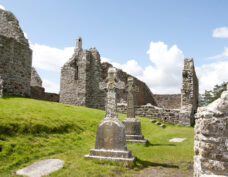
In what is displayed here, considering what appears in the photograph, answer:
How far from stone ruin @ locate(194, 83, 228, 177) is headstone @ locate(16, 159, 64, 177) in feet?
11.0

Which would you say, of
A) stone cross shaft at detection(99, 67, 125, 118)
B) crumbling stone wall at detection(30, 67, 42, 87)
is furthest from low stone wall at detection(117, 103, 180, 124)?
stone cross shaft at detection(99, 67, 125, 118)

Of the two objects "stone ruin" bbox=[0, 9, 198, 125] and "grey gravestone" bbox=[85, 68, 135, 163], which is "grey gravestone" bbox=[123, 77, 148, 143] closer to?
"grey gravestone" bbox=[85, 68, 135, 163]

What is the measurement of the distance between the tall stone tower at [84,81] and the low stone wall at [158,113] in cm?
243

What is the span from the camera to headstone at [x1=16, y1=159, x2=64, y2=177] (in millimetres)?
4834

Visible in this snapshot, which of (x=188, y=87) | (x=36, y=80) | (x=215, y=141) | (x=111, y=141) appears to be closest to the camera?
(x=215, y=141)

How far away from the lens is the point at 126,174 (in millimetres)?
4965

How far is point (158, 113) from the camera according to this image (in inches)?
682

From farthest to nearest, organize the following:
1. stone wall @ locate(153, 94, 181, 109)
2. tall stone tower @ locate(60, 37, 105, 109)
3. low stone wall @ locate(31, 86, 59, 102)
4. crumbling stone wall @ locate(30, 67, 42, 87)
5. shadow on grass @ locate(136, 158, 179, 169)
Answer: stone wall @ locate(153, 94, 181, 109) < crumbling stone wall @ locate(30, 67, 42, 87) < low stone wall @ locate(31, 86, 59, 102) < tall stone tower @ locate(60, 37, 105, 109) < shadow on grass @ locate(136, 158, 179, 169)

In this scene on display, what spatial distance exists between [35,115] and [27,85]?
7.36m

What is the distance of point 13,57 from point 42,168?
10.6m

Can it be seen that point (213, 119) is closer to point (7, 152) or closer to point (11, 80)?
point (7, 152)

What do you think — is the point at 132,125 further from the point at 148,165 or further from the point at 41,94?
the point at 41,94

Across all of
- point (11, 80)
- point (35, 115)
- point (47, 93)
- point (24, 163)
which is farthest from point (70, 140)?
point (47, 93)

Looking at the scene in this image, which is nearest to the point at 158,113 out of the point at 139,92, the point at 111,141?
the point at 139,92
